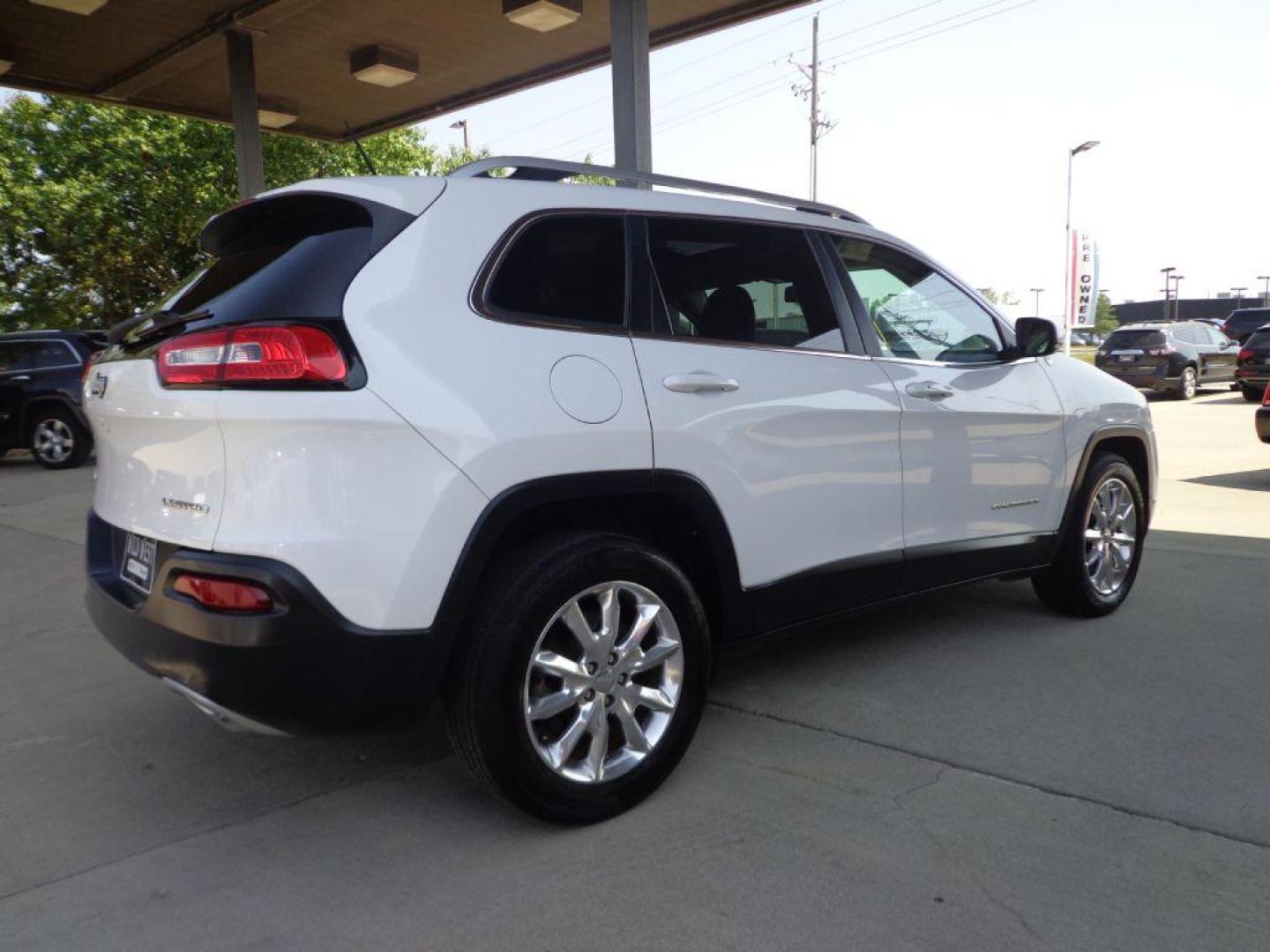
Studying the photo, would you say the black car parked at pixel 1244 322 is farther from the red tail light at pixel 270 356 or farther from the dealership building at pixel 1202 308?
the dealership building at pixel 1202 308

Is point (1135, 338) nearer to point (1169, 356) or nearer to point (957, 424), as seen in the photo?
point (1169, 356)

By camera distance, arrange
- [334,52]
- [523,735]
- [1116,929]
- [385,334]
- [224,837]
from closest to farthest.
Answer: [1116,929] → [385,334] → [523,735] → [224,837] → [334,52]

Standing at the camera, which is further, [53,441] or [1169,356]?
[1169,356]

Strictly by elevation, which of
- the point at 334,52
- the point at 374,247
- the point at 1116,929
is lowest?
the point at 1116,929

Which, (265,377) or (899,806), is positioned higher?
(265,377)

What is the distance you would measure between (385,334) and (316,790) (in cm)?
149

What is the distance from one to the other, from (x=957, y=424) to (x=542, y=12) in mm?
6085

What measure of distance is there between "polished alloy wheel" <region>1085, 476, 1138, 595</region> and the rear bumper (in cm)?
339

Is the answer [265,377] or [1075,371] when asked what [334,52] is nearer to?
[1075,371]

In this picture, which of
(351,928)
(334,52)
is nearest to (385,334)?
(351,928)

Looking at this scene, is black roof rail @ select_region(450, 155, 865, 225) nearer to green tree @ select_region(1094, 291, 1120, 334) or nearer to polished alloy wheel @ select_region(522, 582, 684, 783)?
polished alloy wheel @ select_region(522, 582, 684, 783)

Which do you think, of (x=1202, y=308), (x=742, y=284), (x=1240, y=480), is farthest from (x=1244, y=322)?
(x=1202, y=308)

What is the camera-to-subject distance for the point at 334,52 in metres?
10.3

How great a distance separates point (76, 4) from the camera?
8055mm
